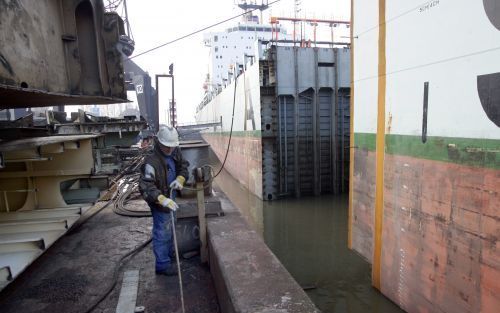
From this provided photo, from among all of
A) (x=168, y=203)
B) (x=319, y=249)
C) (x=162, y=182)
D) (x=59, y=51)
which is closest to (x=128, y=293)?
(x=168, y=203)

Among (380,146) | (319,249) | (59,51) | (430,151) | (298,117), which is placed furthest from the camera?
(298,117)

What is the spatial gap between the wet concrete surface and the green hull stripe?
298cm

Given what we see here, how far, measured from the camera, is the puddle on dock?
570 centimetres

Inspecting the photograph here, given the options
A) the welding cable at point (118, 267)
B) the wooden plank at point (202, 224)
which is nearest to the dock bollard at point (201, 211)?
the wooden plank at point (202, 224)

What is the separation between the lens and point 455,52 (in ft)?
11.7

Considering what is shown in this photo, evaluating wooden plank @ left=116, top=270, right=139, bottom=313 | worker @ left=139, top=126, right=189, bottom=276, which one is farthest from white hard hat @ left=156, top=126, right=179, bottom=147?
wooden plank @ left=116, top=270, right=139, bottom=313

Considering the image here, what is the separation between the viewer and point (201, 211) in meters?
4.03

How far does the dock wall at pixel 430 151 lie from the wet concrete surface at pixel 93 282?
2676 millimetres

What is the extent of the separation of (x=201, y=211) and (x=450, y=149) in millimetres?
2933

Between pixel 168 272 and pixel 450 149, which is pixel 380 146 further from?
pixel 168 272

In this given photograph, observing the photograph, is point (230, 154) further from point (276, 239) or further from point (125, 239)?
point (125, 239)

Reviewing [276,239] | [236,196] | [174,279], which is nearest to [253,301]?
[174,279]

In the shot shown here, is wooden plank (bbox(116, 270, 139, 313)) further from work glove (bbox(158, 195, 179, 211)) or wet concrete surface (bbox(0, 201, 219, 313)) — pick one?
work glove (bbox(158, 195, 179, 211))

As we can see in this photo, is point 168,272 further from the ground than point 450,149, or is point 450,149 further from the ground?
point 450,149
